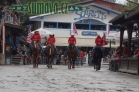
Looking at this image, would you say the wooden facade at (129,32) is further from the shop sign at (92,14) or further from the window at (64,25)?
the window at (64,25)

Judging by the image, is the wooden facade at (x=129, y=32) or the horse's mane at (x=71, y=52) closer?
the wooden facade at (x=129, y=32)

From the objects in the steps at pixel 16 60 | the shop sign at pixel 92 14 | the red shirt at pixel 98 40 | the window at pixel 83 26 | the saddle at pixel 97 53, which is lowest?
the steps at pixel 16 60

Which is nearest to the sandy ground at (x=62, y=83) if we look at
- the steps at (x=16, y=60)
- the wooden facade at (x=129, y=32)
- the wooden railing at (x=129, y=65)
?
the wooden railing at (x=129, y=65)

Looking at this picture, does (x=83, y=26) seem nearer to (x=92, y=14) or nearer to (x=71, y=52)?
(x=92, y=14)

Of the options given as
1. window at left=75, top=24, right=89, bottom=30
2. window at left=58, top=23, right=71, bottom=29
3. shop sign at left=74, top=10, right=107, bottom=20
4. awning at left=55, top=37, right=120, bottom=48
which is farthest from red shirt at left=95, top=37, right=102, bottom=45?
window at left=75, top=24, right=89, bottom=30

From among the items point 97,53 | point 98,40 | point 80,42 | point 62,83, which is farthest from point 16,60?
point 62,83

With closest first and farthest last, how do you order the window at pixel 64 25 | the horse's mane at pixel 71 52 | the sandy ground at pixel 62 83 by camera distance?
1. the sandy ground at pixel 62 83
2. the horse's mane at pixel 71 52
3. the window at pixel 64 25

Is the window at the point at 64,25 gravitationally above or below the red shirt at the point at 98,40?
above

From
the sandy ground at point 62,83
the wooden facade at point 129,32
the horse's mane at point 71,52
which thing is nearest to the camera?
the sandy ground at point 62,83

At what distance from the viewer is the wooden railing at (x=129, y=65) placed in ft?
78.6

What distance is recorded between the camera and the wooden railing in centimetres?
2395

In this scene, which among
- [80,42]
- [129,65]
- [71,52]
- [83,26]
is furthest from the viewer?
[83,26]

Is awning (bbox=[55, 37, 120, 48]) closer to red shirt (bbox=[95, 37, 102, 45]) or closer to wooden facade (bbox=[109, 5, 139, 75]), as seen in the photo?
red shirt (bbox=[95, 37, 102, 45])

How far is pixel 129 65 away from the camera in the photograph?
25.8 meters
